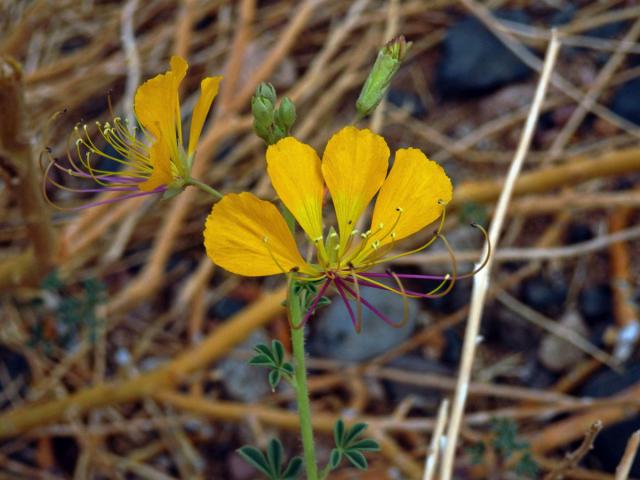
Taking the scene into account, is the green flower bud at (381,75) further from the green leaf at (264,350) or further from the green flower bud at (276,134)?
the green leaf at (264,350)

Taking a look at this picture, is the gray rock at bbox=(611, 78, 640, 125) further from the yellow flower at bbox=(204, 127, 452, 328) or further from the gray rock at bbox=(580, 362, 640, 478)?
the yellow flower at bbox=(204, 127, 452, 328)

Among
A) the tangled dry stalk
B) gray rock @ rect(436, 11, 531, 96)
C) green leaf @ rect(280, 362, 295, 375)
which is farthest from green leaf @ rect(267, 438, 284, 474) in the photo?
gray rock @ rect(436, 11, 531, 96)

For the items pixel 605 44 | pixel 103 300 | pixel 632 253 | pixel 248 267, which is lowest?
pixel 632 253

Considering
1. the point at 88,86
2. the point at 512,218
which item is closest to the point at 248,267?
the point at 512,218

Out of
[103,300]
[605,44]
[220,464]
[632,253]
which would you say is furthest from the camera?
[605,44]

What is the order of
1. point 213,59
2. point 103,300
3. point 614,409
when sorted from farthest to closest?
point 213,59
point 103,300
point 614,409

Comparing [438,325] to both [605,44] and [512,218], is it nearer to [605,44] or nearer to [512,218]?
[512,218]

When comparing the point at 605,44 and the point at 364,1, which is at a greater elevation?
the point at 364,1
